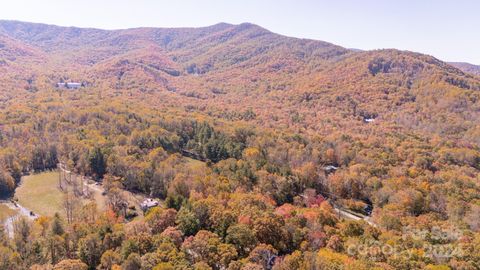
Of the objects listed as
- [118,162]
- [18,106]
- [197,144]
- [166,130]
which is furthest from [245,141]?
[18,106]

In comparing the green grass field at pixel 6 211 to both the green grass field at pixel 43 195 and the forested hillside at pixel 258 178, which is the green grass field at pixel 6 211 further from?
the forested hillside at pixel 258 178

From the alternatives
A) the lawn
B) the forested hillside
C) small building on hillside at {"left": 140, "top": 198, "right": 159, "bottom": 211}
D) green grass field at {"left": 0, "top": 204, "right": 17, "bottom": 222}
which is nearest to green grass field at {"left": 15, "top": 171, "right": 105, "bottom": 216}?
the lawn

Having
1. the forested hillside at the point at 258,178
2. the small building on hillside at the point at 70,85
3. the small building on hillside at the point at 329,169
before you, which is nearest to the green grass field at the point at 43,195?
the forested hillside at the point at 258,178

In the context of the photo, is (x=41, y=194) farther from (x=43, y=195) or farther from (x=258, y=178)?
(x=258, y=178)

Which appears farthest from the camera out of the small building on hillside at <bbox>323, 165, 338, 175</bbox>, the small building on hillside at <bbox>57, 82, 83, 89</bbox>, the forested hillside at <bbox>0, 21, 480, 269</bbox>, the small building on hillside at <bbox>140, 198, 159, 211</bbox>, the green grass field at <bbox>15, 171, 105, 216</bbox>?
the small building on hillside at <bbox>57, 82, 83, 89</bbox>

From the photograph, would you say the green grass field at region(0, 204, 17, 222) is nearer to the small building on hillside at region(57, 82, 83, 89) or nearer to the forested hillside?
the forested hillside

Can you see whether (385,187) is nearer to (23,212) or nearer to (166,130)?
(166,130)
